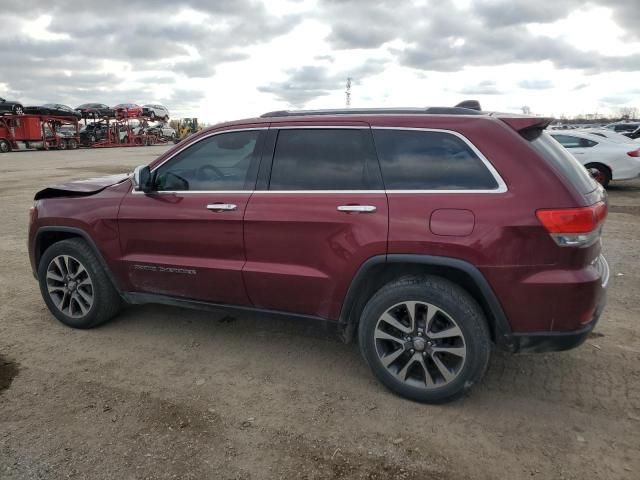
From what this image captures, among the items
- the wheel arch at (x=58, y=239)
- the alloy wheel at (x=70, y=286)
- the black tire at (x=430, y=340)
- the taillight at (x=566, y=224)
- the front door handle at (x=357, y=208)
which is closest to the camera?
the taillight at (x=566, y=224)

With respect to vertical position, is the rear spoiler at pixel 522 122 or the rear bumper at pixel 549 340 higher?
the rear spoiler at pixel 522 122

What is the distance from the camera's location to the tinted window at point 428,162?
2.93 meters

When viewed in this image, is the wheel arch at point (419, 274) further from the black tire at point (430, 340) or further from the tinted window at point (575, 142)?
the tinted window at point (575, 142)

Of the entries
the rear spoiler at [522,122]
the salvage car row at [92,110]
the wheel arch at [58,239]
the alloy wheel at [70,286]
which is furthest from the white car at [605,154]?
the salvage car row at [92,110]

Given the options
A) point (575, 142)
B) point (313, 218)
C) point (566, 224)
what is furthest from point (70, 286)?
point (575, 142)

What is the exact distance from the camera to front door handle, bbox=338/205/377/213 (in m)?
3.06

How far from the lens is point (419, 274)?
311 cm

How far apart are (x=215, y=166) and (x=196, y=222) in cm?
46

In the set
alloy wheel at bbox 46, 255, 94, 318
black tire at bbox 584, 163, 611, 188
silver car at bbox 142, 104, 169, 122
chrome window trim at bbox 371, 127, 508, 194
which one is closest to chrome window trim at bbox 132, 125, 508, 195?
chrome window trim at bbox 371, 127, 508, 194

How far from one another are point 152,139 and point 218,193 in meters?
40.5

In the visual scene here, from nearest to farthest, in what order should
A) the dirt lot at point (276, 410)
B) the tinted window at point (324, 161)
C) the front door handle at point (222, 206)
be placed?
the dirt lot at point (276, 410) → the tinted window at point (324, 161) → the front door handle at point (222, 206)

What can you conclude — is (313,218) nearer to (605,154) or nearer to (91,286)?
(91,286)

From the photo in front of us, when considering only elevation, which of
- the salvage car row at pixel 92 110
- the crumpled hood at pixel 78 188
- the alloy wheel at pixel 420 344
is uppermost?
the salvage car row at pixel 92 110

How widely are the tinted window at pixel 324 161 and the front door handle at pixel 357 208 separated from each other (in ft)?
0.45
